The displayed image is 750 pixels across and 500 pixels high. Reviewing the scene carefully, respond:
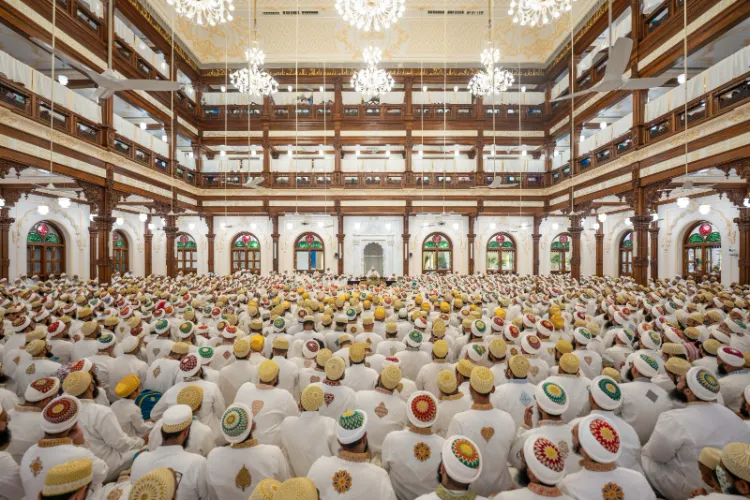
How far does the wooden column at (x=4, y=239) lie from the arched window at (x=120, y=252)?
5393 mm

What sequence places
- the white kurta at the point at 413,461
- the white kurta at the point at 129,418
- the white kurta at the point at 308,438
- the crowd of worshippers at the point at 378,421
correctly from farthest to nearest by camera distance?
the white kurta at the point at 129,418, the white kurta at the point at 308,438, the white kurta at the point at 413,461, the crowd of worshippers at the point at 378,421

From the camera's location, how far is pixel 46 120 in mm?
9055

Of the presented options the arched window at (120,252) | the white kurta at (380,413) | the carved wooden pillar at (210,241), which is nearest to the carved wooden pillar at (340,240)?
the carved wooden pillar at (210,241)

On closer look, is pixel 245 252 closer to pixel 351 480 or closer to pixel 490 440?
pixel 490 440

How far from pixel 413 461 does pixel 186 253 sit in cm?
2155

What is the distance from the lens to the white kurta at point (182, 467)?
219cm

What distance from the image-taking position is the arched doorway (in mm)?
20452

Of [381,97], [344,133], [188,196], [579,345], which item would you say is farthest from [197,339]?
[381,97]

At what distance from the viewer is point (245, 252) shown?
20156 millimetres

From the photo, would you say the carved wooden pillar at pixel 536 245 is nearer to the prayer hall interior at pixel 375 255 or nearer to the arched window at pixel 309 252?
the prayer hall interior at pixel 375 255

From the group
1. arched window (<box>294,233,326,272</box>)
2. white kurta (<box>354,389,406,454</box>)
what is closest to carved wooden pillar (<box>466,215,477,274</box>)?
arched window (<box>294,233,326,272</box>)

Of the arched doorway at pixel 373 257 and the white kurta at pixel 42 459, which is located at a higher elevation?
the arched doorway at pixel 373 257

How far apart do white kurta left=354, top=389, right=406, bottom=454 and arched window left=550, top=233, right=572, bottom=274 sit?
19.7 meters

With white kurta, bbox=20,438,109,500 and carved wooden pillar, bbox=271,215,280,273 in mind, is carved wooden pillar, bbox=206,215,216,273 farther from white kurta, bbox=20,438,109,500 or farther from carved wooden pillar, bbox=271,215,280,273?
white kurta, bbox=20,438,109,500
